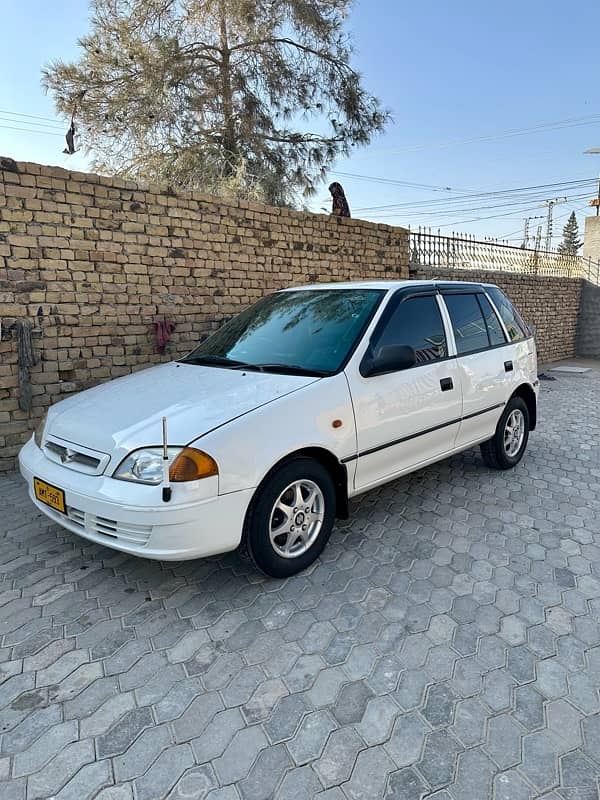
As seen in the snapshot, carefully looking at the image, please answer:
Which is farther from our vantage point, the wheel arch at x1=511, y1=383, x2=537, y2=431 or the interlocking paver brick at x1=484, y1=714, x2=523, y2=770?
the wheel arch at x1=511, y1=383, x2=537, y2=431

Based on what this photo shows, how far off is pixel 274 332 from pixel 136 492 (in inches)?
62.4

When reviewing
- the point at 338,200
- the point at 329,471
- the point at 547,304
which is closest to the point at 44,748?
the point at 329,471

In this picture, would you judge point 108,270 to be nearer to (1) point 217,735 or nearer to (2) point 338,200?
(1) point 217,735

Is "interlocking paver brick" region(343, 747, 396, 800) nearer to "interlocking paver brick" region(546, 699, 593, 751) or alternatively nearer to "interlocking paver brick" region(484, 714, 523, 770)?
"interlocking paver brick" region(484, 714, 523, 770)

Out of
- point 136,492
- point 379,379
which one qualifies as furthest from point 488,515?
point 136,492

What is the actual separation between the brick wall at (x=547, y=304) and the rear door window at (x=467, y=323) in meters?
6.39

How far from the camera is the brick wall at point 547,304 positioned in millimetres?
11195

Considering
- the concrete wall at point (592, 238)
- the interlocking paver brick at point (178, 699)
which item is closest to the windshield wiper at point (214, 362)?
the interlocking paver brick at point (178, 699)

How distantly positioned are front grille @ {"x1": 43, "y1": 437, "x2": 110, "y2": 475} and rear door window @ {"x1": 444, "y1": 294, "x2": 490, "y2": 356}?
2613mm

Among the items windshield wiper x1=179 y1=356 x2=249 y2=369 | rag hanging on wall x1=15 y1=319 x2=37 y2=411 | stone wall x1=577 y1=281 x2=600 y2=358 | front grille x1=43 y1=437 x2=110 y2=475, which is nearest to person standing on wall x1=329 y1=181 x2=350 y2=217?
rag hanging on wall x1=15 y1=319 x2=37 y2=411

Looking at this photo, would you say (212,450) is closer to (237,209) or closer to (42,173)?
(42,173)

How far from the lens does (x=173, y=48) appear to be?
904 cm

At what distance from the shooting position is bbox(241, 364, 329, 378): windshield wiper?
287 centimetres

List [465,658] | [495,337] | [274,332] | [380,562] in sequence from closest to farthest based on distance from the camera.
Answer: [465,658], [380,562], [274,332], [495,337]
